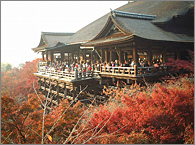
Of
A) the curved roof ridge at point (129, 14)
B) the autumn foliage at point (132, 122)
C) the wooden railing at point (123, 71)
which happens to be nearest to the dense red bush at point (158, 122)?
the autumn foliage at point (132, 122)

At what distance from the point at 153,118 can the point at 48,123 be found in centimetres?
455

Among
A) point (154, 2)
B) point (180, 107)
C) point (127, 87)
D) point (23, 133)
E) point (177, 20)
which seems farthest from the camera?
point (154, 2)

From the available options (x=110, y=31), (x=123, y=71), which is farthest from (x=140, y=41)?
(x=110, y=31)

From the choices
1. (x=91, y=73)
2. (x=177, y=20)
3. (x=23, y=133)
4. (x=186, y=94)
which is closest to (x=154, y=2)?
(x=177, y=20)

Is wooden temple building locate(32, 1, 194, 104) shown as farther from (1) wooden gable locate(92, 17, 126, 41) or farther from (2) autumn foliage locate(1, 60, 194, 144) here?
(2) autumn foliage locate(1, 60, 194, 144)

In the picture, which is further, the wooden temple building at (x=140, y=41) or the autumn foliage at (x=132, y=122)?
the wooden temple building at (x=140, y=41)

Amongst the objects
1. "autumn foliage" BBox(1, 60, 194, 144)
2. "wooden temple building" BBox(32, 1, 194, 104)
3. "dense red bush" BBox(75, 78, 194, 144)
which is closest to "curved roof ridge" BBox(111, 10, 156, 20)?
"wooden temple building" BBox(32, 1, 194, 104)

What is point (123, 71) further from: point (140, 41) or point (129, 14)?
point (129, 14)

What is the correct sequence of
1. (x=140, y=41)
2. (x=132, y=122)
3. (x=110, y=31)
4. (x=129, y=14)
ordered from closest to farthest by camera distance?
(x=132, y=122) → (x=140, y=41) → (x=110, y=31) → (x=129, y=14)

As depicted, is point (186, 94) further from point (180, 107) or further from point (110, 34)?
point (110, 34)

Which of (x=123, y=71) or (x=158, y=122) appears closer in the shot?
(x=158, y=122)

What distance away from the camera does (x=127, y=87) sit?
477 inches

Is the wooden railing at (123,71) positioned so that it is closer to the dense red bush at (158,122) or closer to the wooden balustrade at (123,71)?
the wooden balustrade at (123,71)

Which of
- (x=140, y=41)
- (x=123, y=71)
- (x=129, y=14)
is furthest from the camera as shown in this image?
(x=129, y=14)
